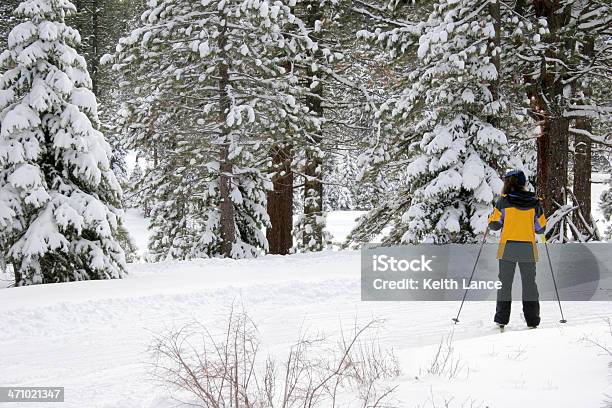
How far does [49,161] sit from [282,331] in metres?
6.49

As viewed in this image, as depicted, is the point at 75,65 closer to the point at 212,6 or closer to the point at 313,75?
the point at 212,6

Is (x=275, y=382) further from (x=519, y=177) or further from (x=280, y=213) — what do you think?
(x=280, y=213)

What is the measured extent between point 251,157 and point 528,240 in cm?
766

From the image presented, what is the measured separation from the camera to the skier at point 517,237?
753 centimetres

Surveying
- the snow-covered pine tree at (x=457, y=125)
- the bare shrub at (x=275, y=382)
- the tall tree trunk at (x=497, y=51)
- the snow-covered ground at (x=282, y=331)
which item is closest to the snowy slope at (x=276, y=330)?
the snow-covered ground at (x=282, y=331)

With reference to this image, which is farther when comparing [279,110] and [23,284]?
[279,110]

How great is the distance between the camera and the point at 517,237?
7.58 metres

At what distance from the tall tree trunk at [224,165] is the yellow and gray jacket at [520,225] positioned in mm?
7206

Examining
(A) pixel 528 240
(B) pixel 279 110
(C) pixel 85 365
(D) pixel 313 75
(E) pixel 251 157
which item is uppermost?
(D) pixel 313 75

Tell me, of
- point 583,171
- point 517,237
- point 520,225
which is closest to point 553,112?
point 520,225

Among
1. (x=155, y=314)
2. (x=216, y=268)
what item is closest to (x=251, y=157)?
(x=216, y=268)

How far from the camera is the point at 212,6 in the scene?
13.9m

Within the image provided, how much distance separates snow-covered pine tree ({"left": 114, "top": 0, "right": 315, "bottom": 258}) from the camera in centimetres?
1338

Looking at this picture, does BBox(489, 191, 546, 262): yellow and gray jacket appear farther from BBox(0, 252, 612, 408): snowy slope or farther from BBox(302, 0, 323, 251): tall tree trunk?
BBox(302, 0, 323, 251): tall tree trunk
